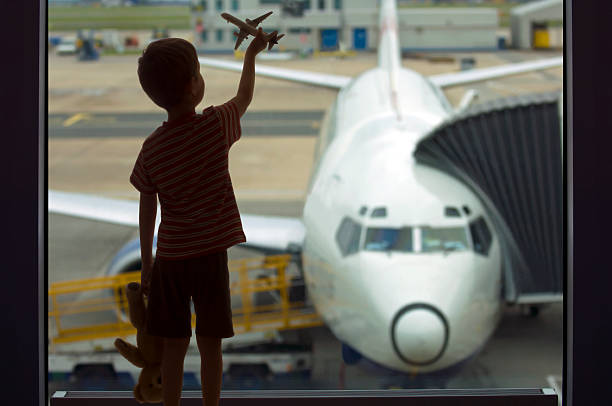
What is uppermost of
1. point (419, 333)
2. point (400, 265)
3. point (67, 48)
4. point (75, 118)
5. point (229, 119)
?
point (67, 48)

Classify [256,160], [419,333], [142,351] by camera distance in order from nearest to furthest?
1. [142,351]
2. [419,333]
3. [256,160]

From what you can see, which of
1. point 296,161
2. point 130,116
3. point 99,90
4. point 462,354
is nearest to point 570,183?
point 462,354

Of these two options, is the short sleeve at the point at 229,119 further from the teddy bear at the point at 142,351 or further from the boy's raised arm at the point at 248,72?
the teddy bear at the point at 142,351

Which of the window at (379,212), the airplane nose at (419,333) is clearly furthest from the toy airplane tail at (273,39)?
the window at (379,212)

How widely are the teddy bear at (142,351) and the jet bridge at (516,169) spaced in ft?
12.5

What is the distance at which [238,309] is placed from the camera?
9.22 m

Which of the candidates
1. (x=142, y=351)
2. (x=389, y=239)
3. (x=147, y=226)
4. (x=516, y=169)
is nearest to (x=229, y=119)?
(x=147, y=226)

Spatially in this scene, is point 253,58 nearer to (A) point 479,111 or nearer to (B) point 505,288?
(A) point 479,111

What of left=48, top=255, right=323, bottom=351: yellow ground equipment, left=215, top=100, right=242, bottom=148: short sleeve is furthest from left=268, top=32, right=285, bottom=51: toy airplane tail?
left=48, top=255, right=323, bottom=351: yellow ground equipment

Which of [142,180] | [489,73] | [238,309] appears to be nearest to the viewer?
[142,180]

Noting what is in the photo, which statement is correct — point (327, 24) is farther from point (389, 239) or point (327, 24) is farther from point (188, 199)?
point (188, 199)

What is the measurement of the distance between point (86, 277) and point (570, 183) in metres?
11.3

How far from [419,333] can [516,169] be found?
159 cm
